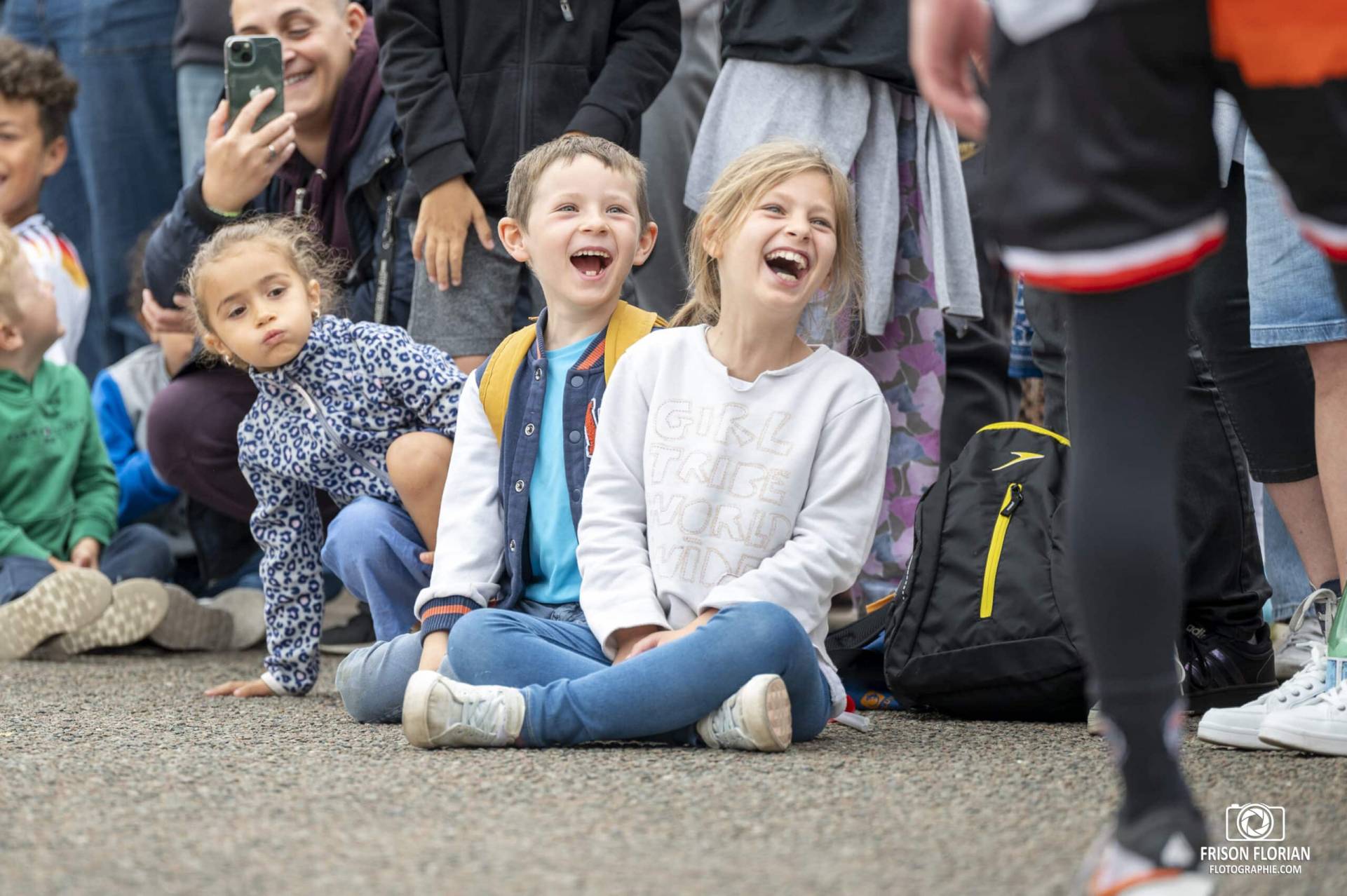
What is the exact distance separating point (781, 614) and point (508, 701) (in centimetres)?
37

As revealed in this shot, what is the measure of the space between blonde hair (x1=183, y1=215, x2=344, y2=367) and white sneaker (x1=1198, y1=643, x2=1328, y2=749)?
1.68 m

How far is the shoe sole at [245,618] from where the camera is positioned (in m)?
3.50

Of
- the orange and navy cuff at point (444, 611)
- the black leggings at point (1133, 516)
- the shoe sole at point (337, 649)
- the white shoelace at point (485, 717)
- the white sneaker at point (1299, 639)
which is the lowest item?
the shoe sole at point (337, 649)

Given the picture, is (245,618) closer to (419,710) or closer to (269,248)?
(269,248)

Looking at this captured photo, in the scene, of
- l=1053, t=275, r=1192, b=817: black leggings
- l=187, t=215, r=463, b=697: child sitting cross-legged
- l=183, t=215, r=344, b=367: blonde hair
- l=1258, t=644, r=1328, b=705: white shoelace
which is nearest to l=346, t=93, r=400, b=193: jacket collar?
l=183, t=215, r=344, b=367: blonde hair

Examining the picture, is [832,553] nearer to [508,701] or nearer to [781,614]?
[781,614]

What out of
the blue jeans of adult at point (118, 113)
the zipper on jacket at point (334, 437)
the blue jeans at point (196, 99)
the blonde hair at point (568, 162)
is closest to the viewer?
the blonde hair at point (568, 162)

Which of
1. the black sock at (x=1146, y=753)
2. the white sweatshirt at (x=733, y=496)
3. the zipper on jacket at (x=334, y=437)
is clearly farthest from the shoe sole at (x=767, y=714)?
the zipper on jacket at (x=334, y=437)

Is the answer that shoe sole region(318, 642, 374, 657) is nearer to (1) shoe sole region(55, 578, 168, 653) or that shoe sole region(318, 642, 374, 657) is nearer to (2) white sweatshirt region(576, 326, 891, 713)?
(1) shoe sole region(55, 578, 168, 653)

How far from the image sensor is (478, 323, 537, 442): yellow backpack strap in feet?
7.81

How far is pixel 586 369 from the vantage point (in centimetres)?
235

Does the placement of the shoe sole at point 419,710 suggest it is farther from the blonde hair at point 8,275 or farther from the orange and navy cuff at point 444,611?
the blonde hair at point 8,275

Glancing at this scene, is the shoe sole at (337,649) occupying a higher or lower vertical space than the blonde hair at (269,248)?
A: lower

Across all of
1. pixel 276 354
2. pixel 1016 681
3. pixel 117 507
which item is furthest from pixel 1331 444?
pixel 117 507
